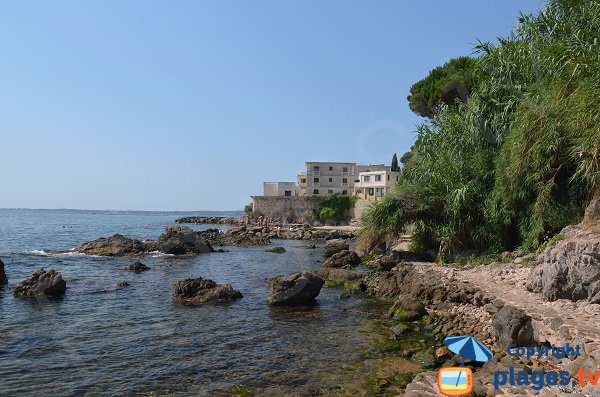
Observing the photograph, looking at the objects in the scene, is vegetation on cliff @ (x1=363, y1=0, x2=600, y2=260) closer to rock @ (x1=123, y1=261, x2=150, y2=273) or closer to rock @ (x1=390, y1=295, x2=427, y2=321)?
rock @ (x1=390, y1=295, x2=427, y2=321)

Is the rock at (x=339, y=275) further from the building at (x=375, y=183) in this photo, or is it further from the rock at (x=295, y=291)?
the building at (x=375, y=183)

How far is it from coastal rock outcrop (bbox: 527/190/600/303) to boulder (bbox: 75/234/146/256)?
3300 cm

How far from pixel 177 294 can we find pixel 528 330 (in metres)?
13.7

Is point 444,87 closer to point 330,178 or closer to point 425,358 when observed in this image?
point 425,358

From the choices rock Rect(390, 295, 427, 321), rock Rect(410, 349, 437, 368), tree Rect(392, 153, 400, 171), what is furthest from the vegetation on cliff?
tree Rect(392, 153, 400, 171)

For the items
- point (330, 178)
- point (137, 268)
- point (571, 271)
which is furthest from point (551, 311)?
point (330, 178)

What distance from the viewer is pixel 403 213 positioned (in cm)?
2419

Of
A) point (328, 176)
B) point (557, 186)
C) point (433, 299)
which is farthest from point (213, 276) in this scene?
point (328, 176)

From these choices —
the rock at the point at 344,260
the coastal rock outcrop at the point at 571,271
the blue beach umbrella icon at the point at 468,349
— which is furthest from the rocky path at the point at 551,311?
the rock at the point at 344,260

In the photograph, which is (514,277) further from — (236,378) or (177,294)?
(177,294)

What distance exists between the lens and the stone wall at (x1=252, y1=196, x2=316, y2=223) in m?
82.4

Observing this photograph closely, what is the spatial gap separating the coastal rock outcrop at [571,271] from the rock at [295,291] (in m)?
7.94

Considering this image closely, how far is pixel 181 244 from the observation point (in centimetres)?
3944

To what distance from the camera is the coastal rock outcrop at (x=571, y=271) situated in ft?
38.1
